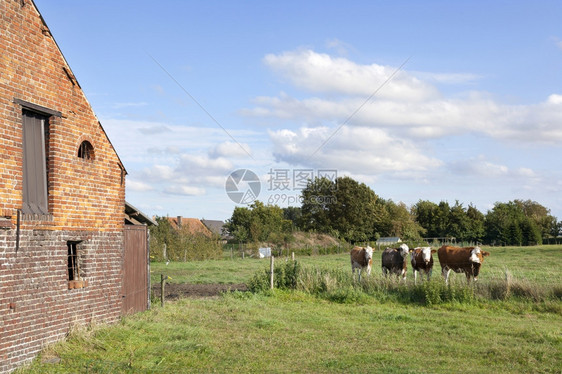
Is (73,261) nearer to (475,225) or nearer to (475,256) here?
(475,256)

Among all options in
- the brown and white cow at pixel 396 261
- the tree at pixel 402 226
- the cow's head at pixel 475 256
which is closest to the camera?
the cow's head at pixel 475 256

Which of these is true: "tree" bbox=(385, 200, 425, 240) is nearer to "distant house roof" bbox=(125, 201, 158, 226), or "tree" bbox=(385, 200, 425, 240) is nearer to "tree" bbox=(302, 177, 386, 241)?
"tree" bbox=(302, 177, 386, 241)

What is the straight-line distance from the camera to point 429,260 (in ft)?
69.0

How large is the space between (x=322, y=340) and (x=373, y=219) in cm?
5827

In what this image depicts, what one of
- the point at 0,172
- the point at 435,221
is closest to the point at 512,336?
the point at 0,172

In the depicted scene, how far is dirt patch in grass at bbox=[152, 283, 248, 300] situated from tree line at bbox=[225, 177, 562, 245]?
132ft

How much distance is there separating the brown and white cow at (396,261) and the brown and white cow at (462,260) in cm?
157

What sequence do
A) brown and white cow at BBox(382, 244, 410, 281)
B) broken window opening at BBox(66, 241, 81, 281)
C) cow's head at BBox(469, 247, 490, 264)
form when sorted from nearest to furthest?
broken window opening at BBox(66, 241, 81, 281) → cow's head at BBox(469, 247, 490, 264) → brown and white cow at BBox(382, 244, 410, 281)

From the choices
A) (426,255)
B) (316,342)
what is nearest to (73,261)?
(316,342)

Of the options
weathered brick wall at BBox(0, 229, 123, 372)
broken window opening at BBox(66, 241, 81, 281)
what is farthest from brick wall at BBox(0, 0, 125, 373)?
broken window opening at BBox(66, 241, 81, 281)

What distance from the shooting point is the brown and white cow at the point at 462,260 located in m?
20.1

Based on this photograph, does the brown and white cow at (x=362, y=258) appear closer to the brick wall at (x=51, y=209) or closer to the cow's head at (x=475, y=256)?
the cow's head at (x=475, y=256)

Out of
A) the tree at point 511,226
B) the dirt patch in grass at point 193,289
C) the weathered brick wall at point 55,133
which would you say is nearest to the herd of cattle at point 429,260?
the dirt patch in grass at point 193,289

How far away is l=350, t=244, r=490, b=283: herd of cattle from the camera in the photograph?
20.2m
